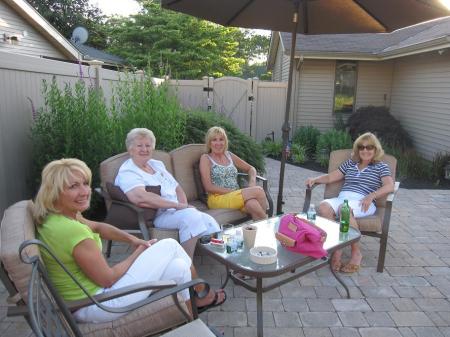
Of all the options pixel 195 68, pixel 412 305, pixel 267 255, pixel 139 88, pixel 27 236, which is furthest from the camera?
pixel 195 68

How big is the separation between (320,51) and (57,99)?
7.73m

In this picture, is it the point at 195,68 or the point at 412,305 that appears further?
the point at 195,68

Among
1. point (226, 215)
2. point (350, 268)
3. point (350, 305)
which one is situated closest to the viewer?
point (350, 305)

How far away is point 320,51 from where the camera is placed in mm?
10062

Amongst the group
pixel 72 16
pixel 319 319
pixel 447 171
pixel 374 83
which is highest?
pixel 72 16

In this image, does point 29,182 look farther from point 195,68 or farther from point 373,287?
point 195,68

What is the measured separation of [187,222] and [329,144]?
6772mm

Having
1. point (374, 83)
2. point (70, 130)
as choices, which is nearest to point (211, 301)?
point (70, 130)

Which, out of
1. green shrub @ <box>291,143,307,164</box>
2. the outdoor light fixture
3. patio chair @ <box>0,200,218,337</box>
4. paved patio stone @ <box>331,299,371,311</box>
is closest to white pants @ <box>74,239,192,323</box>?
patio chair @ <box>0,200,218,337</box>

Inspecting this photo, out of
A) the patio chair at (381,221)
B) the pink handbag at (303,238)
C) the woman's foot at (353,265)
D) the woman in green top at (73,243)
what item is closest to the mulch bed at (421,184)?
the patio chair at (381,221)

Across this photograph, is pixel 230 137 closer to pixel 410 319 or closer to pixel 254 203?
pixel 254 203

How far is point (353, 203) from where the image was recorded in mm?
3658

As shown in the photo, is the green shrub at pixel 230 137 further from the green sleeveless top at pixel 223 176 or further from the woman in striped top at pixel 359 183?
the woman in striped top at pixel 359 183

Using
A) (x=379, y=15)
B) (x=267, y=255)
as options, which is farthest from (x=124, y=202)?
(x=379, y=15)
